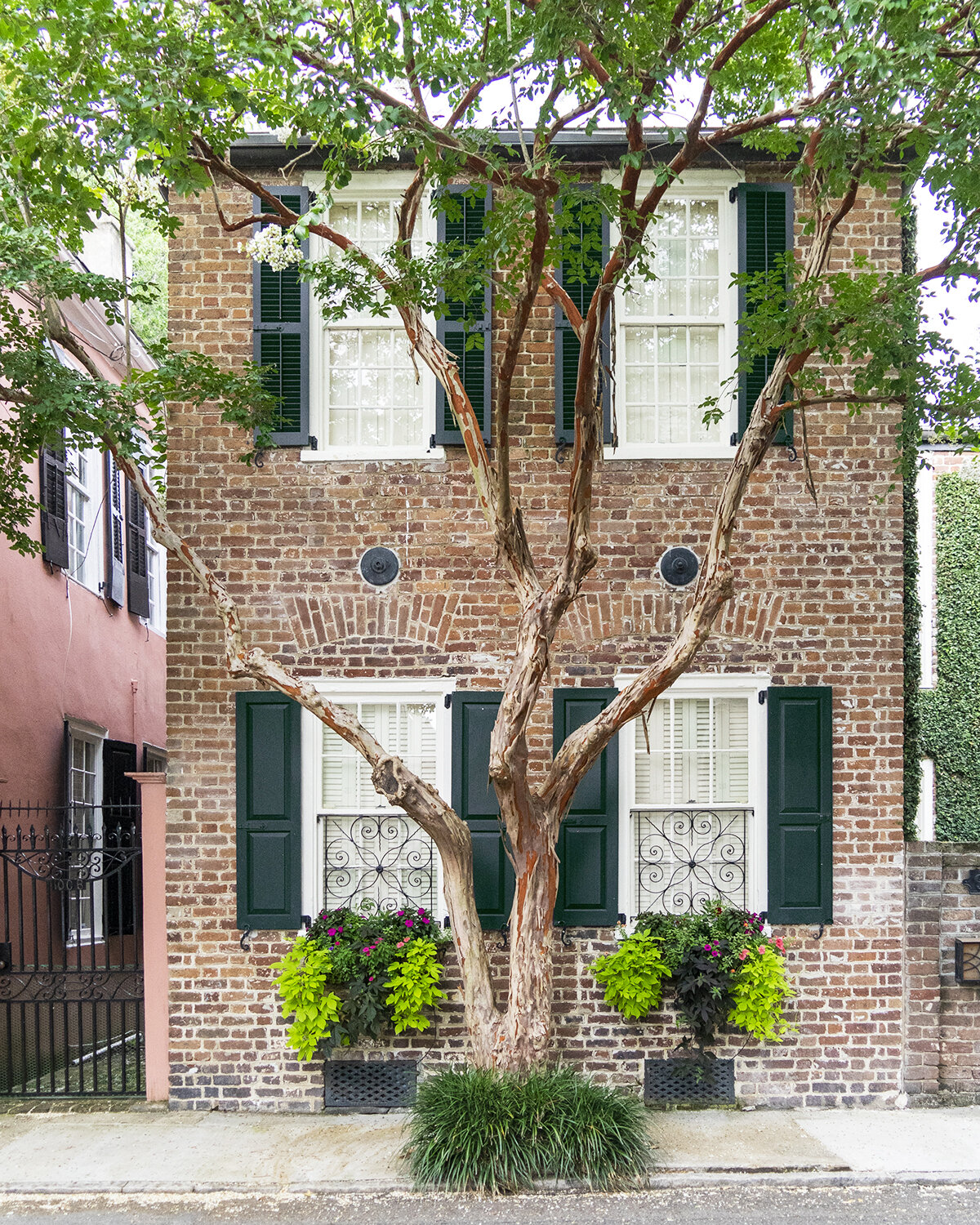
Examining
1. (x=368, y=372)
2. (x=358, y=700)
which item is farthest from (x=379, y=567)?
(x=368, y=372)

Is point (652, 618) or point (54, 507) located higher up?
point (54, 507)

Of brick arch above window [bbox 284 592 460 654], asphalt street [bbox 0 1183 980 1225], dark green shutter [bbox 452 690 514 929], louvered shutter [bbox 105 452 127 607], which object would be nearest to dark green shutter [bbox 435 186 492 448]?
brick arch above window [bbox 284 592 460 654]

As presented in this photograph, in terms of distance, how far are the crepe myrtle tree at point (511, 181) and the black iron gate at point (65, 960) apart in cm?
228

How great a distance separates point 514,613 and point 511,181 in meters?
2.99

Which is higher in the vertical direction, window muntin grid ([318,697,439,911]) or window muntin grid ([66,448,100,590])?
window muntin grid ([66,448,100,590])

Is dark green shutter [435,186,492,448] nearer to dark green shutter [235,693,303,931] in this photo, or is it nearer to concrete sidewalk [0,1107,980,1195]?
dark green shutter [235,693,303,931]

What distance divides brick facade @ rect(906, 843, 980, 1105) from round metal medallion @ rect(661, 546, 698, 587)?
7.95 feet

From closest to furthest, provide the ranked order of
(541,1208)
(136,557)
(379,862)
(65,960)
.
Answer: (541,1208) → (65,960) → (379,862) → (136,557)

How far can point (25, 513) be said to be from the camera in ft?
26.6

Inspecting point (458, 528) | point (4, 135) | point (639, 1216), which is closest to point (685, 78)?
point (458, 528)

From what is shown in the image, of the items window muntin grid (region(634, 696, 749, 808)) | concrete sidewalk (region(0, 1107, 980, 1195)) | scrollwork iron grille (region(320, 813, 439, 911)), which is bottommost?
concrete sidewalk (region(0, 1107, 980, 1195))

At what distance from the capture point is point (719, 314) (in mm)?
8125

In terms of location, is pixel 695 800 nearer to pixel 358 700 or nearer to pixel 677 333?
pixel 358 700

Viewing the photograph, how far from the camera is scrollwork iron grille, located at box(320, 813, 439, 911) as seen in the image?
782 cm
